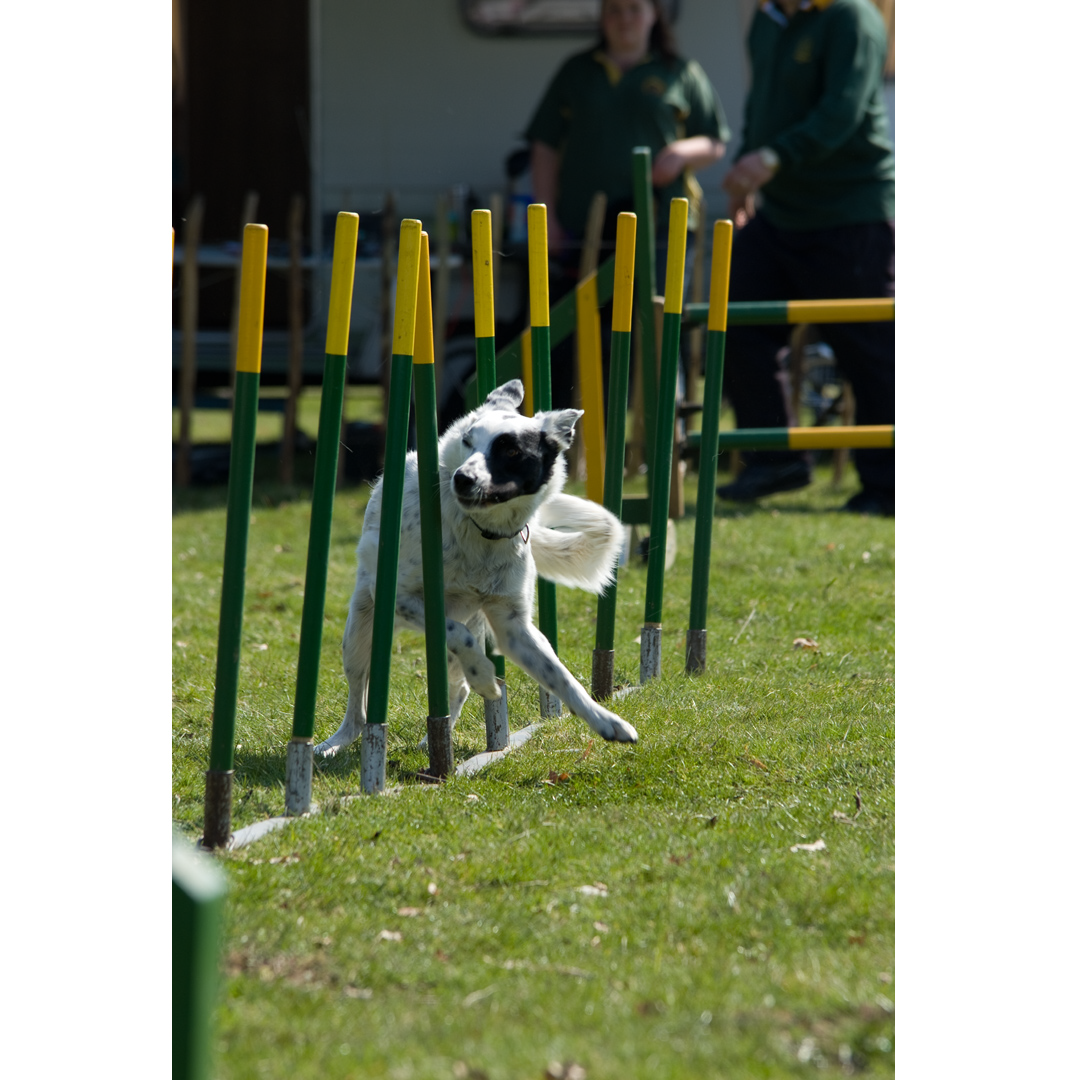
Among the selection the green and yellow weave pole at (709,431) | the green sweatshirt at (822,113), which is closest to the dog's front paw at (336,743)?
the green and yellow weave pole at (709,431)

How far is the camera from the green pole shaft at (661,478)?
4.78 m

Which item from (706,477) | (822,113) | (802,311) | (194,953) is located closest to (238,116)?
(822,113)

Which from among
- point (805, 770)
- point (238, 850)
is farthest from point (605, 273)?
point (238, 850)

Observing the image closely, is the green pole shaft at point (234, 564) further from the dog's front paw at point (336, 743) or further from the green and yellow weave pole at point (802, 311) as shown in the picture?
the green and yellow weave pole at point (802, 311)

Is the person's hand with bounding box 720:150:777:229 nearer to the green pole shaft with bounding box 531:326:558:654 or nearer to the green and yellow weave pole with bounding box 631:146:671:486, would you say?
the green and yellow weave pole with bounding box 631:146:671:486

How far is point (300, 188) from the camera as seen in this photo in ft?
33.8

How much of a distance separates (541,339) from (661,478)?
0.77 metres

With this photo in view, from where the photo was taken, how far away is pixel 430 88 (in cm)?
984

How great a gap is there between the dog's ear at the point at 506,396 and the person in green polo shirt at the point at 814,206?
359 cm

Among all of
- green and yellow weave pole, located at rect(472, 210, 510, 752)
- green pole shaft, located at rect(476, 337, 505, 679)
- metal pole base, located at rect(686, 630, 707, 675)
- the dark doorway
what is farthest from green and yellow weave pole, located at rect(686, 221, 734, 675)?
the dark doorway

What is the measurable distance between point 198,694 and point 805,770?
86.2 inches

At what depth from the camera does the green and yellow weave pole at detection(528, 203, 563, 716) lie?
4145 millimetres

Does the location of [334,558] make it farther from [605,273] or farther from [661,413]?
[661,413]

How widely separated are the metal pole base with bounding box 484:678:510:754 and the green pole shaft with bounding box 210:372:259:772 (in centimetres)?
115
